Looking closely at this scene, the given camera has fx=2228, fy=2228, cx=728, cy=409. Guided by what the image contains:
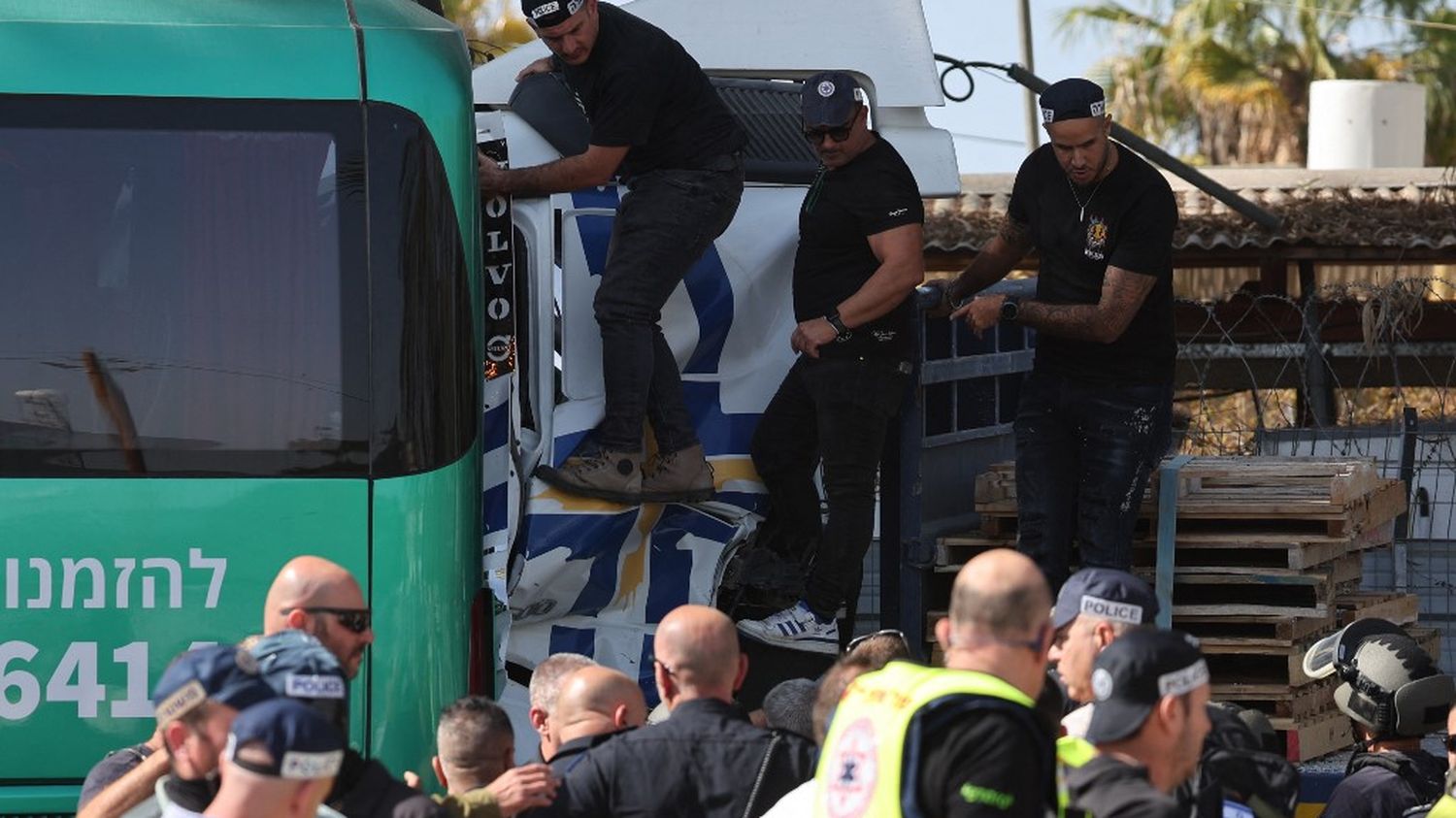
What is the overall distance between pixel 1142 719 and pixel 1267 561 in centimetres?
352

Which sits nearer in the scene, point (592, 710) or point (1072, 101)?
point (592, 710)

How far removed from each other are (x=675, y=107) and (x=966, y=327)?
1352 millimetres

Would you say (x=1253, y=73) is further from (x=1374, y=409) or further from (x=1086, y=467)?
(x=1086, y=467)

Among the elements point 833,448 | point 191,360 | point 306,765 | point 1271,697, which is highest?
point 191,360

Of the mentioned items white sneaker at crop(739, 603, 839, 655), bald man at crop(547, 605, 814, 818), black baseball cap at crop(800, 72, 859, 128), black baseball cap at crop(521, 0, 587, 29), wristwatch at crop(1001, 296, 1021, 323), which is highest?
black baseball cap at crop(521, 0, 587, 29)

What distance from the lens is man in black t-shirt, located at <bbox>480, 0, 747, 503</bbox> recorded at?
21.4 feet

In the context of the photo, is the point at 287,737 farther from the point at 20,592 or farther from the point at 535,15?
the point at 535,15

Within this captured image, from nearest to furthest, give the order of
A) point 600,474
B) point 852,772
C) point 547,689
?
1. point 852,772
2. point 547,689
3. point 600,474

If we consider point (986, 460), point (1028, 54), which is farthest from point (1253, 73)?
point (986, 460)

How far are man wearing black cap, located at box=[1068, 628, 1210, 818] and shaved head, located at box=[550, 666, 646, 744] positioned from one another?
1.38 meters

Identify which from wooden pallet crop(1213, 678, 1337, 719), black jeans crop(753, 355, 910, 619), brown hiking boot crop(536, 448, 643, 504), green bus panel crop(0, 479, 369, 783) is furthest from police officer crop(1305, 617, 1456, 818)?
green bus panel crop(0, 479, 369, 783)

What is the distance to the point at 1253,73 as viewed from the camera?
112 ft

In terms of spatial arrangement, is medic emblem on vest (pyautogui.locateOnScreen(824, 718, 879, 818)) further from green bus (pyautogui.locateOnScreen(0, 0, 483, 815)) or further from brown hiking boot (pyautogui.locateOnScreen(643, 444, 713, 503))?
brown hiking boot (pyautogui.locateOnScreen(643, 444, 713, 503))

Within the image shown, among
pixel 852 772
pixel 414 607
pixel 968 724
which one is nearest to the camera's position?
pixel 968 724
